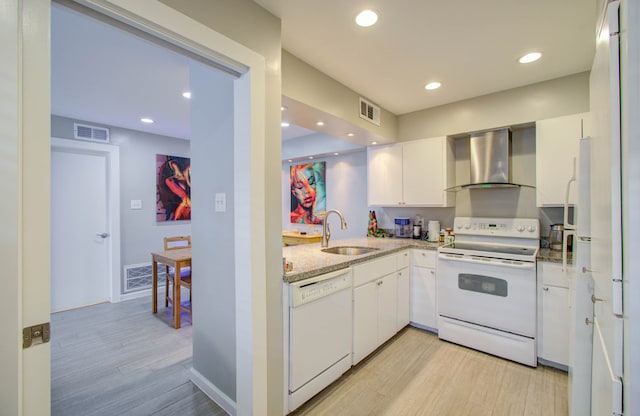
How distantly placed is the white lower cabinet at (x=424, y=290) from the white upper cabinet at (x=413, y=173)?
645 millimetres

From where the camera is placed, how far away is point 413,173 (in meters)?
3.27

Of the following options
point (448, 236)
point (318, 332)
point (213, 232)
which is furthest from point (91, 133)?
point (448, 236)

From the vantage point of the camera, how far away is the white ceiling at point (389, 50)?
5.35 feet

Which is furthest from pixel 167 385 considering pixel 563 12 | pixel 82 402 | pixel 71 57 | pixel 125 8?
pixel 563 12

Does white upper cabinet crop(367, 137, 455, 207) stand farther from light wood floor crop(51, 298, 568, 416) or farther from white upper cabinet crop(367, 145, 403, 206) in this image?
light wood floor crop(51, 298, 568, 416)

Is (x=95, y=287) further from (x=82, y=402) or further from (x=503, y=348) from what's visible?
(x=503, y=348)

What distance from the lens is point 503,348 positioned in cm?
241

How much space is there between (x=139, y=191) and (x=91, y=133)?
96 cm

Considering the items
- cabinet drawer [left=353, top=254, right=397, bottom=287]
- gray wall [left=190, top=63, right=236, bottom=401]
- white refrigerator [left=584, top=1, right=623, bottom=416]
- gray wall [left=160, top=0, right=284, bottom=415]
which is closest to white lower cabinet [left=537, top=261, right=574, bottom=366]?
cabinet drawer [left=353, top=254, right=397, bottom=287]

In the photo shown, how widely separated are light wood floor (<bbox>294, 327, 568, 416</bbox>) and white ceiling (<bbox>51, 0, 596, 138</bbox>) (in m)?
2.39

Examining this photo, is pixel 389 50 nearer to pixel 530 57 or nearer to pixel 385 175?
pixel 530 57

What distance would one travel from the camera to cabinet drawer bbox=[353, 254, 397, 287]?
222 cm

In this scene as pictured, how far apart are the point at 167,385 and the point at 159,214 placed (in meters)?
2.98

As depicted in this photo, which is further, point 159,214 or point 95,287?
point 159,214
